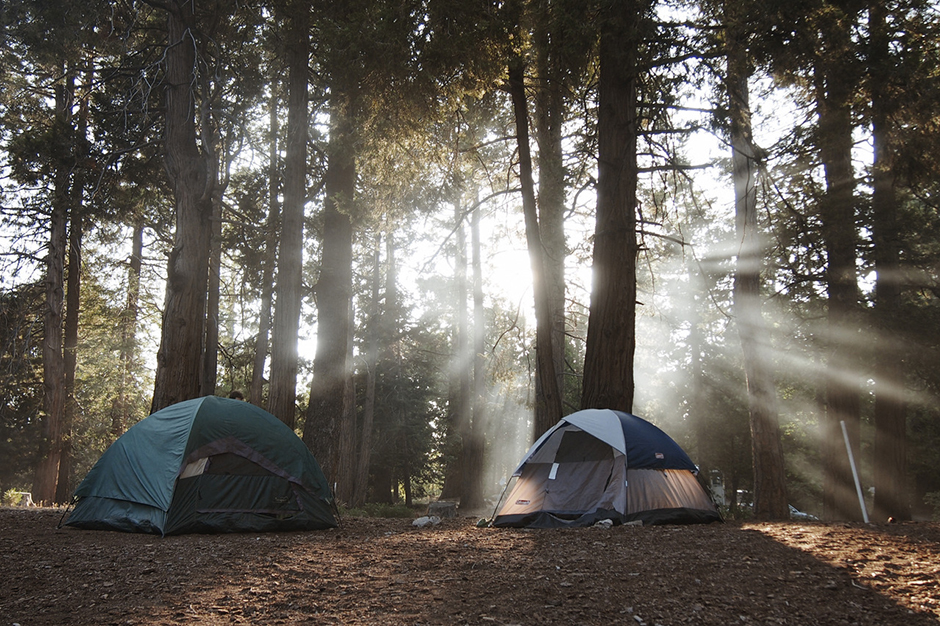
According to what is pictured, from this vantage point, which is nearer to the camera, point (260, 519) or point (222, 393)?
point (260, 519)

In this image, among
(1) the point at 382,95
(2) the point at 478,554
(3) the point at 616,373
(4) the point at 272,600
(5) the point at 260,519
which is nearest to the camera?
(4) the point at 272,600

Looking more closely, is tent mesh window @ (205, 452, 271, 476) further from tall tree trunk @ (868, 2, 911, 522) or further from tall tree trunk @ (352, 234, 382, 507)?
tall tree trunk @ (352, 234, 382, 507)

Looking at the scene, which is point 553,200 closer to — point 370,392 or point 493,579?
point 493,579

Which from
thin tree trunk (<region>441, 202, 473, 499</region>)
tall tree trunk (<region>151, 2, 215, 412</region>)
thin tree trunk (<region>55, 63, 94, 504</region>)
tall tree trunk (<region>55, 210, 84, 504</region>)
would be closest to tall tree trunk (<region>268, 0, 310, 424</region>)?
tall tree trunk (<region>151, 2, 215, 412</region>)

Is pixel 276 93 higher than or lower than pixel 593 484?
higher

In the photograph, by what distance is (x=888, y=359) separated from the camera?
12.0 meters

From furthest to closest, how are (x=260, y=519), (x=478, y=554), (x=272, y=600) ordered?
(x=260, y=519), (x=478, y=554), (x=272, y=600)

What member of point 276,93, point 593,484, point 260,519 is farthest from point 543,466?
point 276,93

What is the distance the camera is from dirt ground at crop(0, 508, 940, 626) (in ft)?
12.2

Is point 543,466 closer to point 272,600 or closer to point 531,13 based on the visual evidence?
point 272,600

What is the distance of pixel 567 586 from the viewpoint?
168 inches

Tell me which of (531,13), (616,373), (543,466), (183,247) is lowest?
(543,466)

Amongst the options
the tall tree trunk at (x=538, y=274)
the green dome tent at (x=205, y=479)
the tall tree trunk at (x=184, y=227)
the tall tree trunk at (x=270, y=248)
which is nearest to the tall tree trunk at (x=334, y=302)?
the tall tree trunk at (x=270, y=248)

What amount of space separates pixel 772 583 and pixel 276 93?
47.6ft
